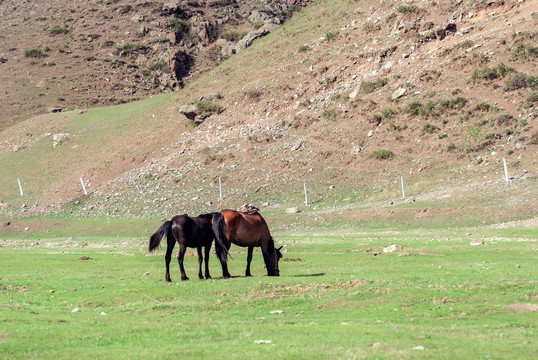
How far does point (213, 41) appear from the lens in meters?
112

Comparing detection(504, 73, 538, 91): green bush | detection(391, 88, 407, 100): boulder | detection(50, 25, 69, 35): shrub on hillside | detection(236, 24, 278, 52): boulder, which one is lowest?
detection(504, 73, 538, 91): green bush

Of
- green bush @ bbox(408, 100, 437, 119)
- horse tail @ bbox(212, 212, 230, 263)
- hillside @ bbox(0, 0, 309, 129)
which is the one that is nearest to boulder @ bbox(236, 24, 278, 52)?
hillside @ bbox(0, 0, 309, 129)

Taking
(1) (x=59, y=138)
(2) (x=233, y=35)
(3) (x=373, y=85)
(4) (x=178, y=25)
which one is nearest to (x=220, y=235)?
(3) (x=373, y=85)

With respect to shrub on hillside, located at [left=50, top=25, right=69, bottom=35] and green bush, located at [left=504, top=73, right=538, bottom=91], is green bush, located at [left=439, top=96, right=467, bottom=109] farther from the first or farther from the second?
shrub on hillside, located at [left=50, top=25, right=69, bottom=35]

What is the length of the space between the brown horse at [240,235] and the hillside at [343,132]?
54.8 ft

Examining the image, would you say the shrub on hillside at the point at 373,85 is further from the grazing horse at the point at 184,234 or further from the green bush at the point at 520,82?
the grazing horse at the point at 184,234

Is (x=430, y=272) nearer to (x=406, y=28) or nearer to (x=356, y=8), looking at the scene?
(x=406, y=28)

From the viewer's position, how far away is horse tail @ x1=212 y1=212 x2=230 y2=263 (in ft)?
68.7

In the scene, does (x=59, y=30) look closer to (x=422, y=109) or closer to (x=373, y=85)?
(x=373, y=85)

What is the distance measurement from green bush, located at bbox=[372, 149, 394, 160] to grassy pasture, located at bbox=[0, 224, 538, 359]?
23829mm

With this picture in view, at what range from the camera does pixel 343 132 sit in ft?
187

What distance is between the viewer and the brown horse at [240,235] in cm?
2108

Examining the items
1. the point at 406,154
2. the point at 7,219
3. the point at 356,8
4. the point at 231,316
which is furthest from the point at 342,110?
the point at 231,316

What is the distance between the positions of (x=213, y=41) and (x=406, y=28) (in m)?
53.6
